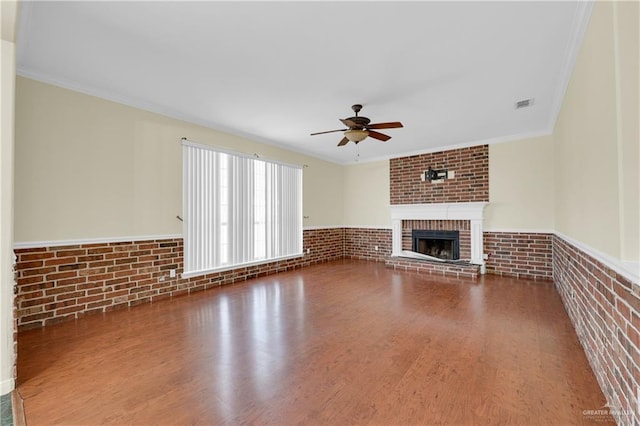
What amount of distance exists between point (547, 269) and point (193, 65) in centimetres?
620

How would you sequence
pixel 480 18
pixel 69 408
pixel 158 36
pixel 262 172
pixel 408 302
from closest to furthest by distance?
pixel 69 408 → pixel 480 18 → pixel 158 36 → pixel 408 302 → pixel 262 172

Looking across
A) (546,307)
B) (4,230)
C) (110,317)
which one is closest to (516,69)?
(546,307)

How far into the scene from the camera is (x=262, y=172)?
5508 mm

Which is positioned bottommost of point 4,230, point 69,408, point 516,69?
point 69,408

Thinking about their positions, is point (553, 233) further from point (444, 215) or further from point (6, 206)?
point (6, 206)

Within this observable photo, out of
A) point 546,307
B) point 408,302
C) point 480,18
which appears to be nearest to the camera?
point 480,18

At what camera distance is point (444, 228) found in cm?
608

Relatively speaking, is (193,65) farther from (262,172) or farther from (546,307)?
(546,307)

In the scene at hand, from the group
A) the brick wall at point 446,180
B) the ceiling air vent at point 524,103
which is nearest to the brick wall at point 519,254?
the brick wall at point 446,180

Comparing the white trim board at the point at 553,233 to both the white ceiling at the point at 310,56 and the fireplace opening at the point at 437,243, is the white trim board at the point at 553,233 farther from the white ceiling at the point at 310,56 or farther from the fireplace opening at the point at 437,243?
the white ceiling at the point at 310,56

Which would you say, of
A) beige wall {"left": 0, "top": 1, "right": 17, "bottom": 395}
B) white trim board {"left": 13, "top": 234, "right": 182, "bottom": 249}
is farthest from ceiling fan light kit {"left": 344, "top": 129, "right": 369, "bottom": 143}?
beige wall {"left": 0, "top": 1, "right": 17, "bottom": 395}

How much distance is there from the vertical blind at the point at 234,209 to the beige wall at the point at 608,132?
178 inches

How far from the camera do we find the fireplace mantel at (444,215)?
18.4 ft

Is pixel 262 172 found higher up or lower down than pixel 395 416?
higher up
